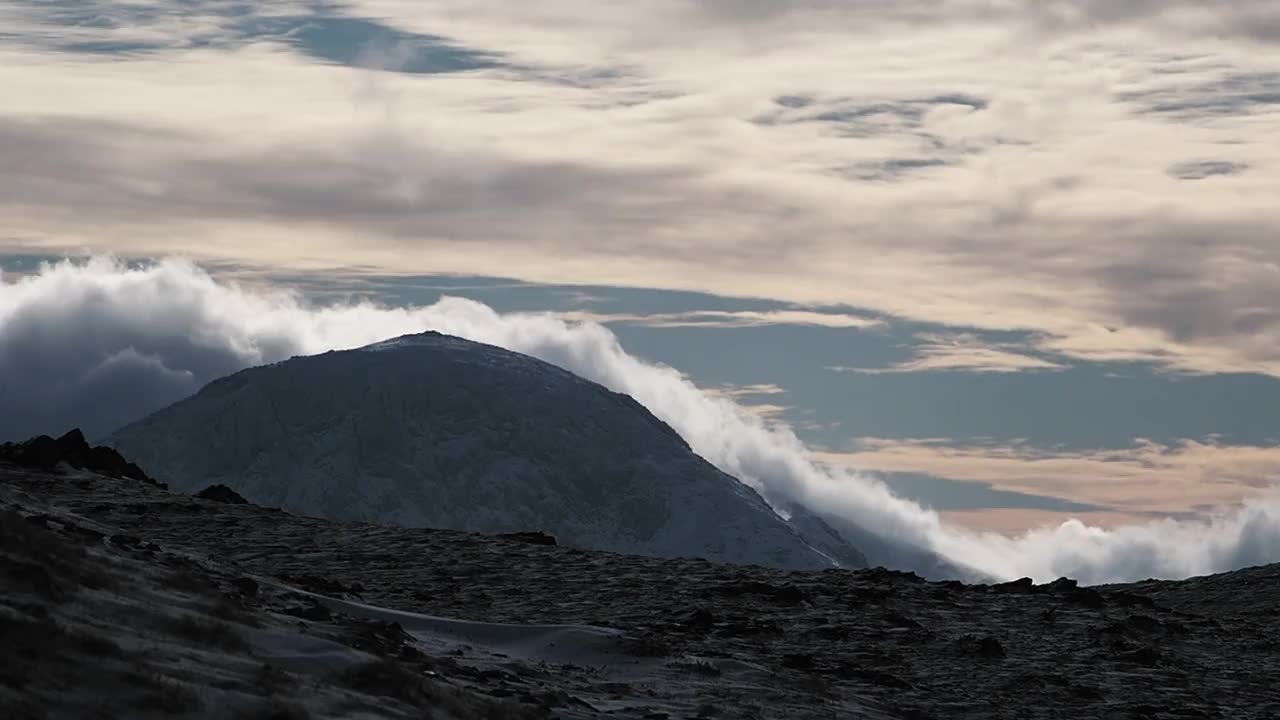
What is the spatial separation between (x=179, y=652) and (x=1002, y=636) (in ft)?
78.5

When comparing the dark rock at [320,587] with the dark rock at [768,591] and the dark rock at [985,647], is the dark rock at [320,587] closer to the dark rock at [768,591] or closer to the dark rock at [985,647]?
the dark rock at [768,591]

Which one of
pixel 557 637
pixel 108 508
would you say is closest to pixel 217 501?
pixel 108 508

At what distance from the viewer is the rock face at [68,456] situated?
5569 cm

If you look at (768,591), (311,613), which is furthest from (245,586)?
(768,591)

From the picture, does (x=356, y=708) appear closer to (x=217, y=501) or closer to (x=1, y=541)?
(x=1, y=541)

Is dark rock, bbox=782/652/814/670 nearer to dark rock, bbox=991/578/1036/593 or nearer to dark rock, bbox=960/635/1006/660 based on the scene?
dark rock, bbox=960/635/1006/660

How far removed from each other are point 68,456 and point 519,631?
26929 millimetres

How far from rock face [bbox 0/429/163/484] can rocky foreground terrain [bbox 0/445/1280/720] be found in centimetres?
61

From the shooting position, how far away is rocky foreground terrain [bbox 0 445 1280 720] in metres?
23.4

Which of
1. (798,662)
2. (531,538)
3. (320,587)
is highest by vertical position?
(531,538)

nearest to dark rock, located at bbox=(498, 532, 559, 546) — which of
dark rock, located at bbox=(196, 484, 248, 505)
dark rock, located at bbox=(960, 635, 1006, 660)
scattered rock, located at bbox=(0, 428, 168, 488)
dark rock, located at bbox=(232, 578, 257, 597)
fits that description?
dark rock, located at bbox=(196, 484, 248, 505)

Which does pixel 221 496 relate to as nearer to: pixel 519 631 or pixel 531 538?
pixel 531 538

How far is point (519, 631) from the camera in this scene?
3706 cm

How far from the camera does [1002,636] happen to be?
1647 inches
